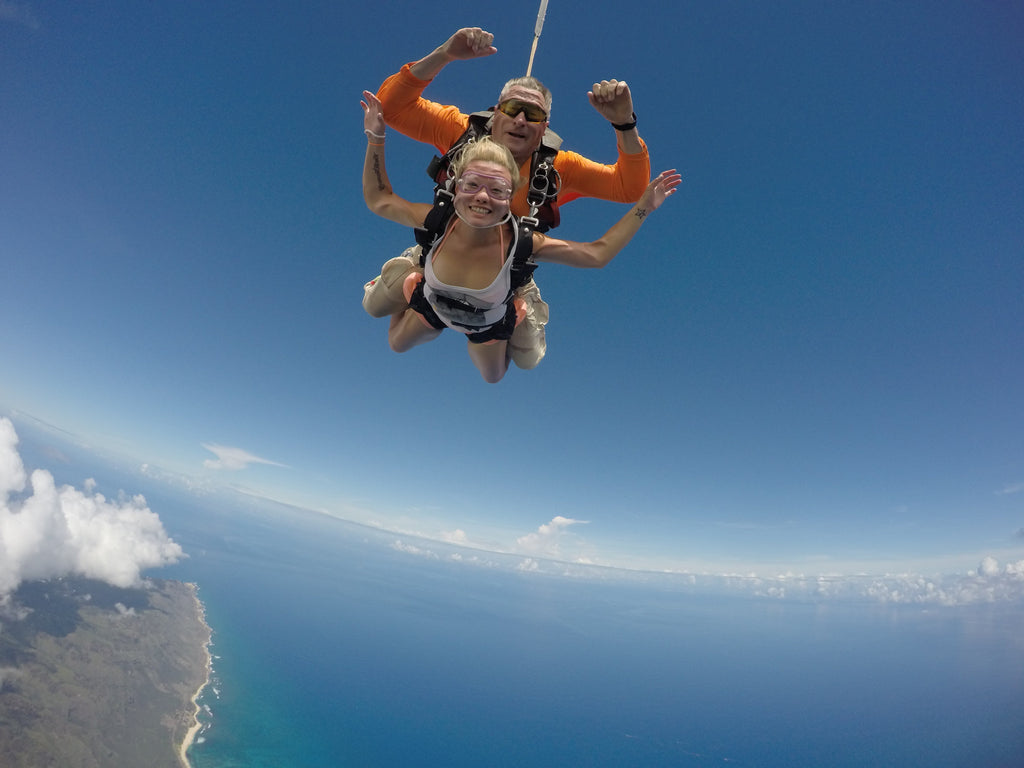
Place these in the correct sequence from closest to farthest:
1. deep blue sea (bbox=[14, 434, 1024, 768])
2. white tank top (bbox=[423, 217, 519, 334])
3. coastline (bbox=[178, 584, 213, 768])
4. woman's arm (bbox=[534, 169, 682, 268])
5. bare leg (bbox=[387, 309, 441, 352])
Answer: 1. woman's arm (bbox=[534, 169, 682, 268])
2. white tank top (bbox=[423, 217, 519, 334])
3. bare leg (bbox=[387, 309, 441, 352])
4. coastline (bbox=[178, 584, 213, 768])
5. deep blue sea (bbox=[14, 434, 1024, 768])

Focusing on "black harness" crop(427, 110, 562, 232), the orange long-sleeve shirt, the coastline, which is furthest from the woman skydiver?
the coastline

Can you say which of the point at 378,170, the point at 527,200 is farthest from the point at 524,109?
the point at 378,170

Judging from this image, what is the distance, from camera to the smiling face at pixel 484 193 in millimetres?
2547

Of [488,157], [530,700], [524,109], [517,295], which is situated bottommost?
[530,700]

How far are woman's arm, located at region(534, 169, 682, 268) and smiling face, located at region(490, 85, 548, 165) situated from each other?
645 millimetres

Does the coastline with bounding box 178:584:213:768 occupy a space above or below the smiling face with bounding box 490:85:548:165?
below

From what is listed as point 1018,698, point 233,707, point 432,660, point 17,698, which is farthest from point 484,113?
point 1018,698

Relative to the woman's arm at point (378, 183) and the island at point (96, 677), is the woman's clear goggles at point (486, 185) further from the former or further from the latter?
the island at point (96, 677)

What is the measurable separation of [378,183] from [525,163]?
1.03 meters

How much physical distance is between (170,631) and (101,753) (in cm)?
5426

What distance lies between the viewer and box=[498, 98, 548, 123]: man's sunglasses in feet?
9.50

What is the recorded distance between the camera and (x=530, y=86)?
9.55 feet

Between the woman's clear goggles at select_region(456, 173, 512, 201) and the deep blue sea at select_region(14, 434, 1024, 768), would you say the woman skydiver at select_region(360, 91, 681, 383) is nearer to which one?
the woman's clear goggles at select_region(456, 173, 512, 201)

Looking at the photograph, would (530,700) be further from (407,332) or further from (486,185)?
(486,185)
